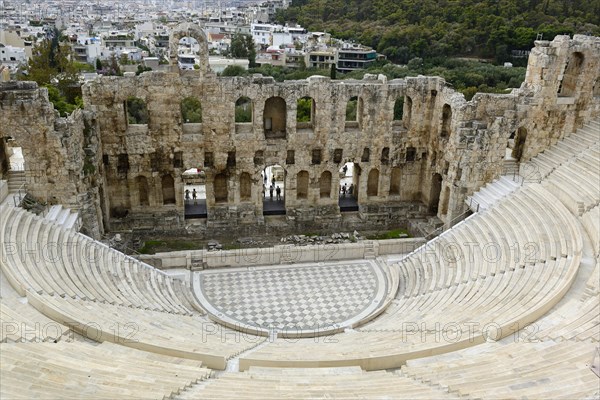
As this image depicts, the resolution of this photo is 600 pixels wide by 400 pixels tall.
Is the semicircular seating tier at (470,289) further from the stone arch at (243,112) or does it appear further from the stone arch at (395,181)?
the stone arch at (243,112)

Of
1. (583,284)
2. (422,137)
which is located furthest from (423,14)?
(583,284)

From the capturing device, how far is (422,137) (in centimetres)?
2914

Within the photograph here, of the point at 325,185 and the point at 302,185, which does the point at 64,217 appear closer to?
the point at 302,185

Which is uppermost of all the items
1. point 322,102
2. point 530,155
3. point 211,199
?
point 322,102

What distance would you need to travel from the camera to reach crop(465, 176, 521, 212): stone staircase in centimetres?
2526

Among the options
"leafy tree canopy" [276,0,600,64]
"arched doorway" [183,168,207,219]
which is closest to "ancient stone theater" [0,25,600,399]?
"arched doorway" [183,168,207,219]

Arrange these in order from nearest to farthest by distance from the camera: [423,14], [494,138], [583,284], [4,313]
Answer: [4,313] → [583,284] → [494,138] → [423,14]

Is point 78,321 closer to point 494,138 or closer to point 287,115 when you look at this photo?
point 287,115

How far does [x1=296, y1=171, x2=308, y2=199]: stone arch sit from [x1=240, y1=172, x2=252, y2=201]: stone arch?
102 inches

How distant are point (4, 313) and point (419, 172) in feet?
70.7

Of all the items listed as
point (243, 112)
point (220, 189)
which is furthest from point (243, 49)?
point (220, 189)

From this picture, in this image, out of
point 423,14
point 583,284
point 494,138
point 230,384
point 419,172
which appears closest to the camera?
point 230,384

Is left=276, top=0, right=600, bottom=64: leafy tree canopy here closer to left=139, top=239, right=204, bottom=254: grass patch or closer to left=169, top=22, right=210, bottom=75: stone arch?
left=169, top=22, right=210, bottom=75: stone arch

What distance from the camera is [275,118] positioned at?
93.8 feet
